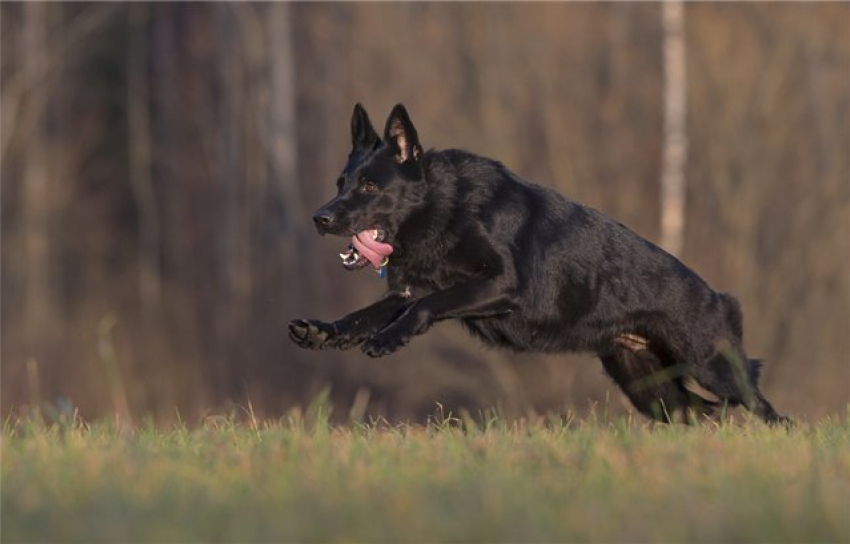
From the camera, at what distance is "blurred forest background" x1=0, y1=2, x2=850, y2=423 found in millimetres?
20828

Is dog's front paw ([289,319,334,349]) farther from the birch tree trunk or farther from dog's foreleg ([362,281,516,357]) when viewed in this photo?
the birch tree trunk

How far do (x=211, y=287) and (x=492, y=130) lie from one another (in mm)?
8491

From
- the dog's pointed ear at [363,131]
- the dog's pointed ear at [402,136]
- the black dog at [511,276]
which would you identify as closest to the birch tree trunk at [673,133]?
the black dog at [511,276]

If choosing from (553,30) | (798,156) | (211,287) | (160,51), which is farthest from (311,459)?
(160,51)

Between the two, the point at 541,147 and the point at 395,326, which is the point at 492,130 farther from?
the point at 395,326

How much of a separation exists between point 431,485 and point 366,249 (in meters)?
2.78

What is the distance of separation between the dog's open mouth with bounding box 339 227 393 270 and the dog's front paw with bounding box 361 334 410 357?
0.53 metres

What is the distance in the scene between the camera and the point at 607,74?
75.6 ft

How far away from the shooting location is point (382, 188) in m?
7.56

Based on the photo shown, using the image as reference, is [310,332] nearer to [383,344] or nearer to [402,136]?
[383,344]

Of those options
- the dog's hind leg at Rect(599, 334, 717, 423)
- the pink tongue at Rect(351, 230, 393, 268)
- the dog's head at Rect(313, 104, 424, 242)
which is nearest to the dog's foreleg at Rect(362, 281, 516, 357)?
the pink tongue at Rect(351, 230, 393, 268)

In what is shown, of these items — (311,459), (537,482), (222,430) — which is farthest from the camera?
(222,430)

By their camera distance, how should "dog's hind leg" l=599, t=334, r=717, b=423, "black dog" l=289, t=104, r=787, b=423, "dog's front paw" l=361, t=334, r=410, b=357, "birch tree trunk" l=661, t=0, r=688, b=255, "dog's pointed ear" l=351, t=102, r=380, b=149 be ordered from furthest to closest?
1. "birch tree trunk" l=661, t=0, r=688, b=255
2. "dog's hind leg" l=599, t=334, r=717, b=423
3. "dog's pointed ear" l=351, t=102, r=380, b=149
4. "black dog" l=289, t=104, r=787, b=423
5. "dog's front paw" l=361, t=334, r=410, b=357

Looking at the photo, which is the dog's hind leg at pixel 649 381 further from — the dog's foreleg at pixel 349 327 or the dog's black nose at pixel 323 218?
the dog's black nose at pixel 323 218
